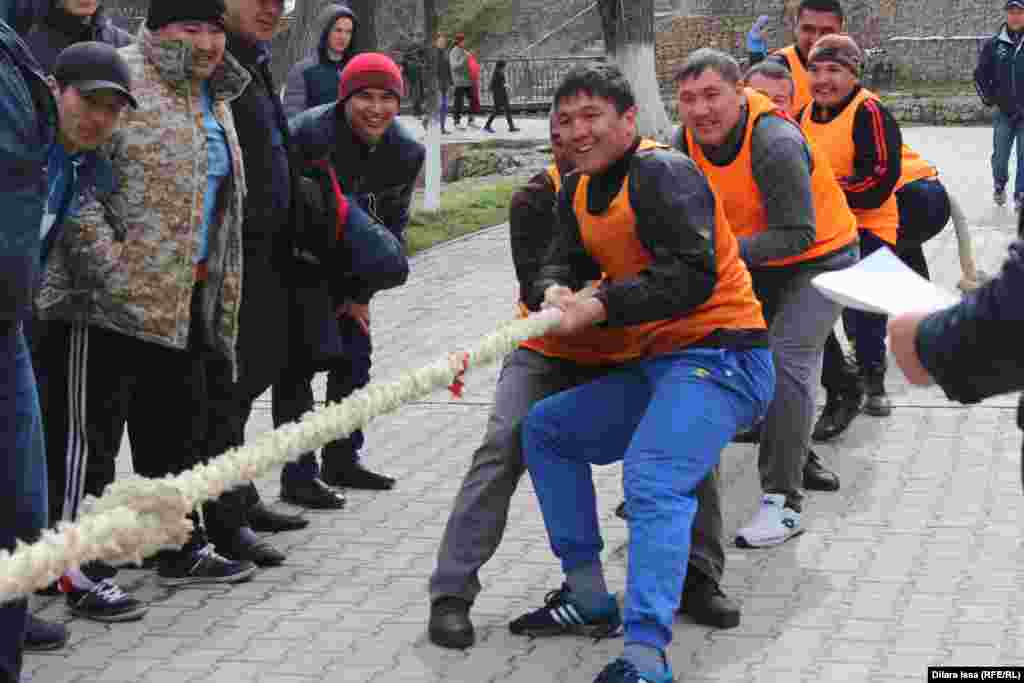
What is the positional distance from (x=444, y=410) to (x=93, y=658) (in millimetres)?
3453

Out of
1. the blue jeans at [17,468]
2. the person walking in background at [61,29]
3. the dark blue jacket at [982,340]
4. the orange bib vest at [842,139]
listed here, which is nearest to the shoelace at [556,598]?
the blue jeans at [17,468]

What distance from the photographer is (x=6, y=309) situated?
4105mm

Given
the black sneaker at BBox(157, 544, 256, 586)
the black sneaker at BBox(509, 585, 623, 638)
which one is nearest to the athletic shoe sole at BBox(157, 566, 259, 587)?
the black sneaker at BBox(157, 544, 256, 586)

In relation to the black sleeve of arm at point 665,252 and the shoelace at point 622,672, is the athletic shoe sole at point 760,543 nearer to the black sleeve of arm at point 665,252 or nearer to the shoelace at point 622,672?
the black sleeve of arm at point 665,252

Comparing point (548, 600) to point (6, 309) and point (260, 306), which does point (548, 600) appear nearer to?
point (260, 306)

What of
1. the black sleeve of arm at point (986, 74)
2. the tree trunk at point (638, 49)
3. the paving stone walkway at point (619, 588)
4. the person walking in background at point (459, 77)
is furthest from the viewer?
the person walking in background at point (459, 77)

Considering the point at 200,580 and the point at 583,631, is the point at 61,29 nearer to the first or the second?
the point at 200,580

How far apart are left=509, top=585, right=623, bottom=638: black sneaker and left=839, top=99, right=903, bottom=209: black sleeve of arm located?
2815 millimetres

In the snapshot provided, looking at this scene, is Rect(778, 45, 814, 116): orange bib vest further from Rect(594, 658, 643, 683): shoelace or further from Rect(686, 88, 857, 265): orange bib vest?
Rect(594, 658, 643, 683): shoelace

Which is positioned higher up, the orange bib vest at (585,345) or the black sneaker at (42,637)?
the orange bib vest at (585,345)

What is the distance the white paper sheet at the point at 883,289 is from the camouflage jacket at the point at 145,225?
260cm

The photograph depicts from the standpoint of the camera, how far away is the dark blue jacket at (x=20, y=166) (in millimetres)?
4059

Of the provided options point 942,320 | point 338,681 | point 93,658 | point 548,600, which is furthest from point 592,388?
point 942,320

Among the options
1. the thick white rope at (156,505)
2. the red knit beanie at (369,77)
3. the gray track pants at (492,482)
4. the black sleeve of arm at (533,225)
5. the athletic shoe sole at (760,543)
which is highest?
the red knit beanie at (369,77)
